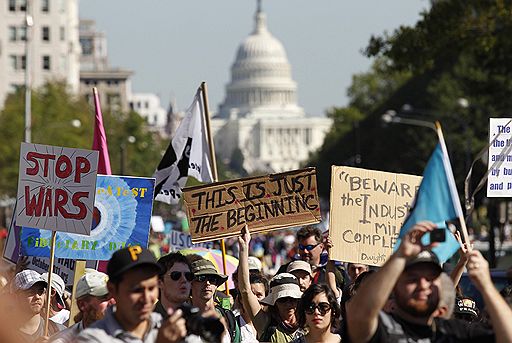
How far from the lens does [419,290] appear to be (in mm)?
6434

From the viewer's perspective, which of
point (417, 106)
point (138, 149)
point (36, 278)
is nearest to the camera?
point (36, 278)

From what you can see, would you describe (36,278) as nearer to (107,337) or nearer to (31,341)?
(31,341)

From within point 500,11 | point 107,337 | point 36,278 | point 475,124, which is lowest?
point 107,337

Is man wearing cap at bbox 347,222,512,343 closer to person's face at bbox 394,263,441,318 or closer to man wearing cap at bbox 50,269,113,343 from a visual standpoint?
person's face at bbox 394,263,441,318

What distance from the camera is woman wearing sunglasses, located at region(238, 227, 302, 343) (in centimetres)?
957

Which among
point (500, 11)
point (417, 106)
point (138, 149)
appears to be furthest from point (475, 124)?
point (500, 11)

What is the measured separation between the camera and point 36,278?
9.41 m

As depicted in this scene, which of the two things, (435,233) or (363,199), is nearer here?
(435,233)

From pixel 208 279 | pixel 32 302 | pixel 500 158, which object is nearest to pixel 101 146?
pixel 500 158

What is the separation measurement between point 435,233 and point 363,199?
457 centimetres

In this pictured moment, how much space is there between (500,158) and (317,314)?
2.88 meters

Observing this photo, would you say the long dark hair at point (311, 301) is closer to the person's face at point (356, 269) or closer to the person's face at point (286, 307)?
the person's face at point (286, 307)

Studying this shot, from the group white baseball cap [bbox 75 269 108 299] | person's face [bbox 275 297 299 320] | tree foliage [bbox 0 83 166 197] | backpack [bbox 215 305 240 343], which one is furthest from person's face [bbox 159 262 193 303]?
tree foliage [bbox 0 83 166 197]

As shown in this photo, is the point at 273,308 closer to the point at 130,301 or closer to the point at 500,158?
the point at 500,158
